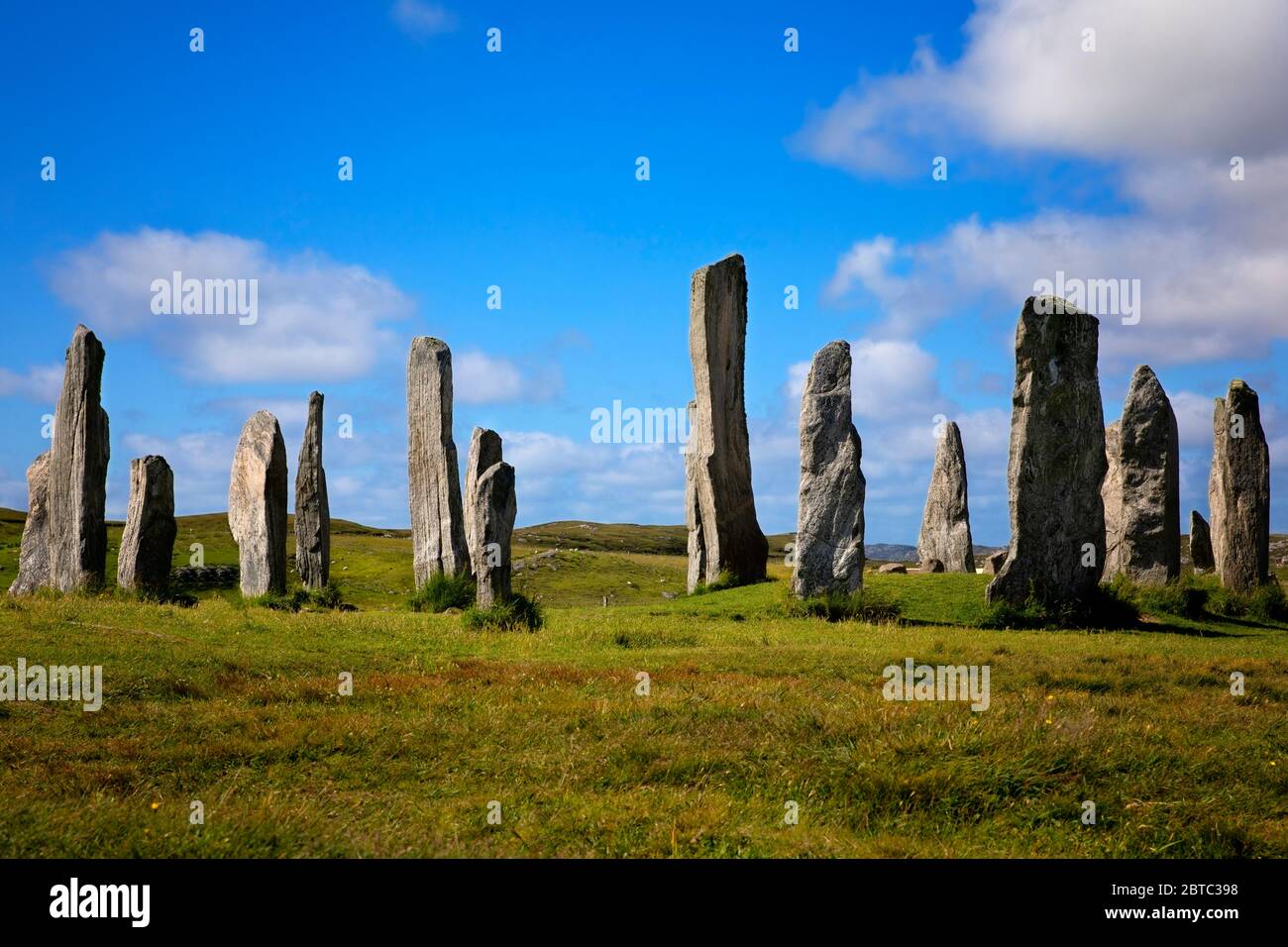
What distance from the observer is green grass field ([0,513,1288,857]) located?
6941 millimetres

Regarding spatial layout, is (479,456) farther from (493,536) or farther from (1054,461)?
(1054,461)

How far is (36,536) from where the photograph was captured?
75.4 feet

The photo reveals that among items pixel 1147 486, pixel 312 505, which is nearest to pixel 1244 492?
pixel 1147 486

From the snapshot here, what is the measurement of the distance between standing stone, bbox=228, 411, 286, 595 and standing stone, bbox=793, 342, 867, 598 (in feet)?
34.5

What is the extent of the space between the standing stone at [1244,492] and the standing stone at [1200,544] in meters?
8.48

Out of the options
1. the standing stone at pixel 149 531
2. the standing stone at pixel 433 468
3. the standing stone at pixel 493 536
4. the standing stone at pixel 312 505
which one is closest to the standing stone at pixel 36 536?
the standing stone at pixel 149 531

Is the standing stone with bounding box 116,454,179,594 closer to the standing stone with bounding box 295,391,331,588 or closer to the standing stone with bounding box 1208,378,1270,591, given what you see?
the standing stone with bounding box 295,391,331,588

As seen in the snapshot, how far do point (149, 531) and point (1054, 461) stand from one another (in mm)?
16899

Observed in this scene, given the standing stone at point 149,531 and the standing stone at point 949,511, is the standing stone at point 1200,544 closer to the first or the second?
the standing stone at point 949,511

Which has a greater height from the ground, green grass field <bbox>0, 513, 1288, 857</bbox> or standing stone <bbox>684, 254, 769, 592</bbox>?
standing stone <bbox>684, 254, 769, 592</bbox>

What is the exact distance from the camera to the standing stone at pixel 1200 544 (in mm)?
30938

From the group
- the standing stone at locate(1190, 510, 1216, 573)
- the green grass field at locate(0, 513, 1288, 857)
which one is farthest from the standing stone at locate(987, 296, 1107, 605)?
the standing stone at locate(1190, 510, 1216, 573)

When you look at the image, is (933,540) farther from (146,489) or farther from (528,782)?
(528,782)
